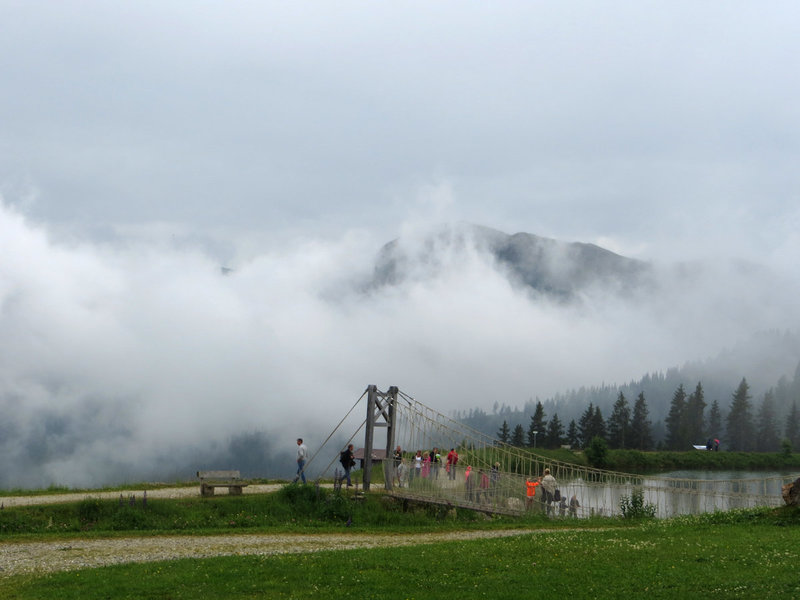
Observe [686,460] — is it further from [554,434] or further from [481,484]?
[481,484]

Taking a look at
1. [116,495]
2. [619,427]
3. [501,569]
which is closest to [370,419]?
[116,495]

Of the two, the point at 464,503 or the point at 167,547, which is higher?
the point at 464,503

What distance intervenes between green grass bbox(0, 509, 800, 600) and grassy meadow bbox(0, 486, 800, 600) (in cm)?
2

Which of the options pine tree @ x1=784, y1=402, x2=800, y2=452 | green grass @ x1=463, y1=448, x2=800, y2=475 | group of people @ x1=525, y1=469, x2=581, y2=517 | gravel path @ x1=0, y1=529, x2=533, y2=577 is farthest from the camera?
pine tree @ x1=784, y1=402, x2=800, y2=452

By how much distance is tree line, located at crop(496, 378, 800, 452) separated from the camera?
135375mm

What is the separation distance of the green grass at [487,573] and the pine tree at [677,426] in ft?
412

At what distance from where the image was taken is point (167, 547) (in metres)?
20.8

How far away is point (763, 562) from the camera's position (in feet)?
48.3

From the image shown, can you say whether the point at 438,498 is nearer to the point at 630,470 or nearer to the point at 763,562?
the point at 763,562

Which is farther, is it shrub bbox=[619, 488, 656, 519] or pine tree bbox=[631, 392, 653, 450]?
pine tree bbox=[631, 392, 653, 450]

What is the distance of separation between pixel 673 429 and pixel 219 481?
416 ft

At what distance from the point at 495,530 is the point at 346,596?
13.4m

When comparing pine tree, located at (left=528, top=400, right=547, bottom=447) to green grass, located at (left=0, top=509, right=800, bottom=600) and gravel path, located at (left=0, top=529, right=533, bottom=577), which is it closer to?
gravel path, located at (left=0, top=529, right=533, bottom=577)

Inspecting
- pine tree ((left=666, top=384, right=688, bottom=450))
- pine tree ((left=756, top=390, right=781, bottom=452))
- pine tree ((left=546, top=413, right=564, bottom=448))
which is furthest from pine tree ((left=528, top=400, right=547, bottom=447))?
pine tree ((left=756, top=390, right=781, bottom=452))
